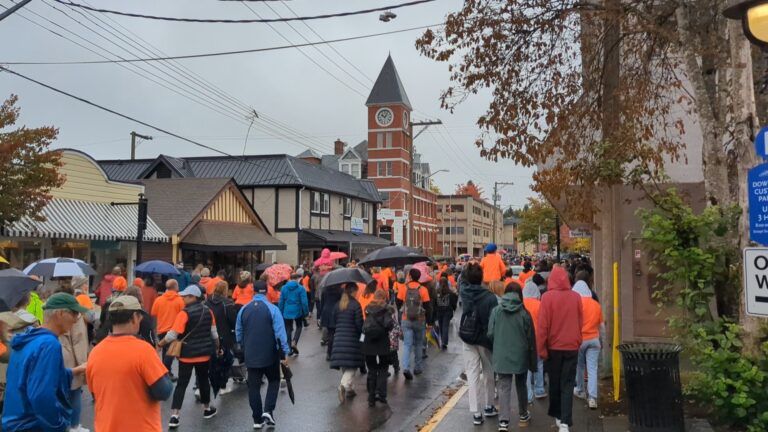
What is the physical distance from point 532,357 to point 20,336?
5.44m

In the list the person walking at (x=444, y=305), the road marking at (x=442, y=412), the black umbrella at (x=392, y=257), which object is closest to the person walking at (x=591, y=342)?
the road marking at (x=442, y=412)

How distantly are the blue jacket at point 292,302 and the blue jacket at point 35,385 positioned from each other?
878 centimetres

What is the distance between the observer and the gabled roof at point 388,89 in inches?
2489

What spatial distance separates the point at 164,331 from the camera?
9.47 metres

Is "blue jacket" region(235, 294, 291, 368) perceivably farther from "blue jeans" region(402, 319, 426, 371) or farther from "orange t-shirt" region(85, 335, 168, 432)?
"blue jeans" region(402, 319, 426, 371)

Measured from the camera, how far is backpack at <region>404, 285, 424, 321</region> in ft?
36.8

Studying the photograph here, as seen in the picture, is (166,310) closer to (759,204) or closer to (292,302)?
(292,302)

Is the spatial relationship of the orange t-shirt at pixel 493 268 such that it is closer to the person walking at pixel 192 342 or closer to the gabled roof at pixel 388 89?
the person walking at pixel 192 342

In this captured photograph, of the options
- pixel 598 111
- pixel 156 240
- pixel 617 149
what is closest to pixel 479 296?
pixel 617 149

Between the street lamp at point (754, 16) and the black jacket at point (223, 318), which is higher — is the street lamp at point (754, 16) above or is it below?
above

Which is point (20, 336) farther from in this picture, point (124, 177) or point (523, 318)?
point (124, 177)

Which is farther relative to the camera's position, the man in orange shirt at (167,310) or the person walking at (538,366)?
the man in orange shirt at (167,310)

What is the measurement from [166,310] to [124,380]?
18.1ft

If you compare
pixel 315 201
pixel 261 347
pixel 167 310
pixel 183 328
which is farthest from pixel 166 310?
pixel 315 201
